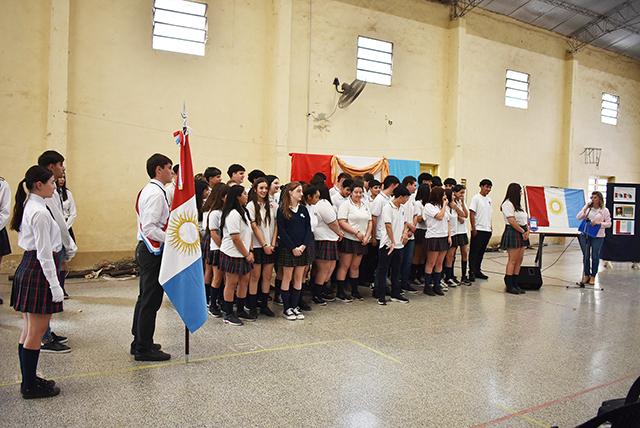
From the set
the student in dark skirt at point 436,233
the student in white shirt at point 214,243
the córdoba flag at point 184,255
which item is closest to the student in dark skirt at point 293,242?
the student in white shirt at point 214,243

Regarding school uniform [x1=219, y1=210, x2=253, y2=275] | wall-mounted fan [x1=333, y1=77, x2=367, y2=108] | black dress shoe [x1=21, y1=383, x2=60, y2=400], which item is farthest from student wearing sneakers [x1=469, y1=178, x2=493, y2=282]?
black dress shoe [x1=21, y1=383, x2=60, y2=400]

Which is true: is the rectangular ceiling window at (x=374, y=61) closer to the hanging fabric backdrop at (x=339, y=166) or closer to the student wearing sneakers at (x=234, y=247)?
the hanging fabric backdrop at (x=339, y=166)

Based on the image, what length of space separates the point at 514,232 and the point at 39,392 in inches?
230

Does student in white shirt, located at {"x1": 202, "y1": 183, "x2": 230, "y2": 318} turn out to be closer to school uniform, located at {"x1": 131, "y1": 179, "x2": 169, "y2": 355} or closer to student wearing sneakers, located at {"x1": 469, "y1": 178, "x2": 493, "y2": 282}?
school uniform, located at {"x1": 131, "y1": 179, "x2": 169, "y2": 355}

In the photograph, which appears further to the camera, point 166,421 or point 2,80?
point 2,80

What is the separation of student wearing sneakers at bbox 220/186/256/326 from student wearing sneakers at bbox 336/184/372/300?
1.45m

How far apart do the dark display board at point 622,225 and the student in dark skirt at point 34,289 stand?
878 centimetres

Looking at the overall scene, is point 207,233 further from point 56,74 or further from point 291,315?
point 56,74

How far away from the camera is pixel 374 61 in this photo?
10.4 metres

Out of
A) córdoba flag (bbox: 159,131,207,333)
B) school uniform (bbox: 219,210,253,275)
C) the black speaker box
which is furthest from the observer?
the black speaker box

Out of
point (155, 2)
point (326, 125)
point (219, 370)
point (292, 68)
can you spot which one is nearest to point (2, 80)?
point (155, 2)

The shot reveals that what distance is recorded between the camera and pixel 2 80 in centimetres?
704

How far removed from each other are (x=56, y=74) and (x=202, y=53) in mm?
2545

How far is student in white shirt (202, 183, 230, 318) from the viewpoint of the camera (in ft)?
15.1
